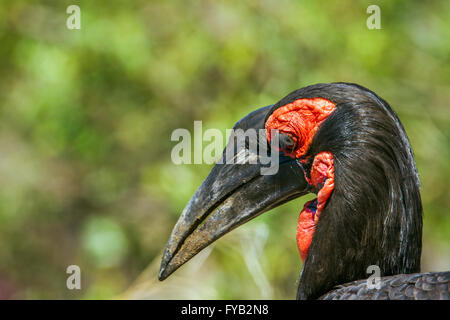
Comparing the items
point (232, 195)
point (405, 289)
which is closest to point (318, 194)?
point (232, 195)

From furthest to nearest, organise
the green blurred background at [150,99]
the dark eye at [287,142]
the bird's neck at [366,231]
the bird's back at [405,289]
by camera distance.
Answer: the green blurred background at [150,99], the dark eye at [287,142], the bird's neck at [366,231], the bird's back at [405,289]

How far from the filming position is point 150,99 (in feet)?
15.9

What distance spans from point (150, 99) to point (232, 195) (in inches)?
113

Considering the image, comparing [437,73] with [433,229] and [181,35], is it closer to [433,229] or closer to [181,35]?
[433,229]

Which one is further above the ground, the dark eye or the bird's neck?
the dark eye

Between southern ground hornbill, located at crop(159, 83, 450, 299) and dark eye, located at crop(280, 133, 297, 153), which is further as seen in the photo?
dark eye, located at crop(280, 133, 297, 153)

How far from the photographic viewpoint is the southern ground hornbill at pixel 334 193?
1.89 m

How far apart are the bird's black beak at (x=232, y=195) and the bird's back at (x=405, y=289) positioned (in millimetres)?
438

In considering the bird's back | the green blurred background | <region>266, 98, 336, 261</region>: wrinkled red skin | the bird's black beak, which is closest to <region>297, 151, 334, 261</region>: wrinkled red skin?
<region>266, 98, 336, 261</region>: wrinkled red skin

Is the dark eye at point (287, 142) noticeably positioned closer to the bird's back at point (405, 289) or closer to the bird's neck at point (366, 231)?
the bird's neck at point (366, 231)

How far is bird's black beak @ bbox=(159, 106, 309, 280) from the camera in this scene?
2119 mm

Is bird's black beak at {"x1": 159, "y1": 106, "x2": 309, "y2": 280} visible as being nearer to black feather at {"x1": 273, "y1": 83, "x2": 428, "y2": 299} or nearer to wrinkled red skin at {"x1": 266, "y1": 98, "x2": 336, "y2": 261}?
wrinkled red skin at {"x1": 266, "y1": 98, "x2": 336, "y2": 261}

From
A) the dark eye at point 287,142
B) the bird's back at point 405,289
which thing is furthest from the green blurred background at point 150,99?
the bird's back at point 405,289
